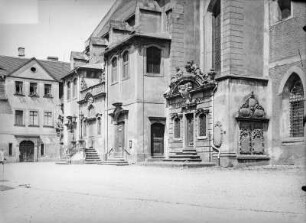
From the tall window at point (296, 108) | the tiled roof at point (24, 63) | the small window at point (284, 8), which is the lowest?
the tall window at point (296, 108)

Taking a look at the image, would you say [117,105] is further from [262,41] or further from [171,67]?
[262,41]

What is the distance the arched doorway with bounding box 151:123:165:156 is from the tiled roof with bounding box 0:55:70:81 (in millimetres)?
26027

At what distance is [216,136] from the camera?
952 inches

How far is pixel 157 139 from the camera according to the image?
30.5 metres

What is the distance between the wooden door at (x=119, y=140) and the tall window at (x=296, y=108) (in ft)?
42.4

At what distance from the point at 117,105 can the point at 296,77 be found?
13.5m

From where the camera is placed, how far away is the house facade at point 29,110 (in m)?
50.7

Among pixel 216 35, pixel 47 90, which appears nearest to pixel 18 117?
pixel 47 90

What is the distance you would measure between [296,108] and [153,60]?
11.1 m

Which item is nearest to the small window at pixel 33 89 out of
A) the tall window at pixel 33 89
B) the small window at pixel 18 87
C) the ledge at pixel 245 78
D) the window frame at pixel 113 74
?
the tall window at pixel 33 89

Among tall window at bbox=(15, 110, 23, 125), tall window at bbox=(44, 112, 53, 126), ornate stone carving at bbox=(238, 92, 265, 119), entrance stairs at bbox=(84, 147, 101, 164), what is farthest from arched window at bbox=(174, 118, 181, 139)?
tall window at bbox=(44, 112, 53, 126)

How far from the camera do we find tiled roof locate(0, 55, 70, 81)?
168 ft

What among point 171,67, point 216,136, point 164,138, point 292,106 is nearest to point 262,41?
point 292,106

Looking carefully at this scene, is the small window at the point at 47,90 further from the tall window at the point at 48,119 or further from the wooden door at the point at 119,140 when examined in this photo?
the wooden door at the point at 119,140
